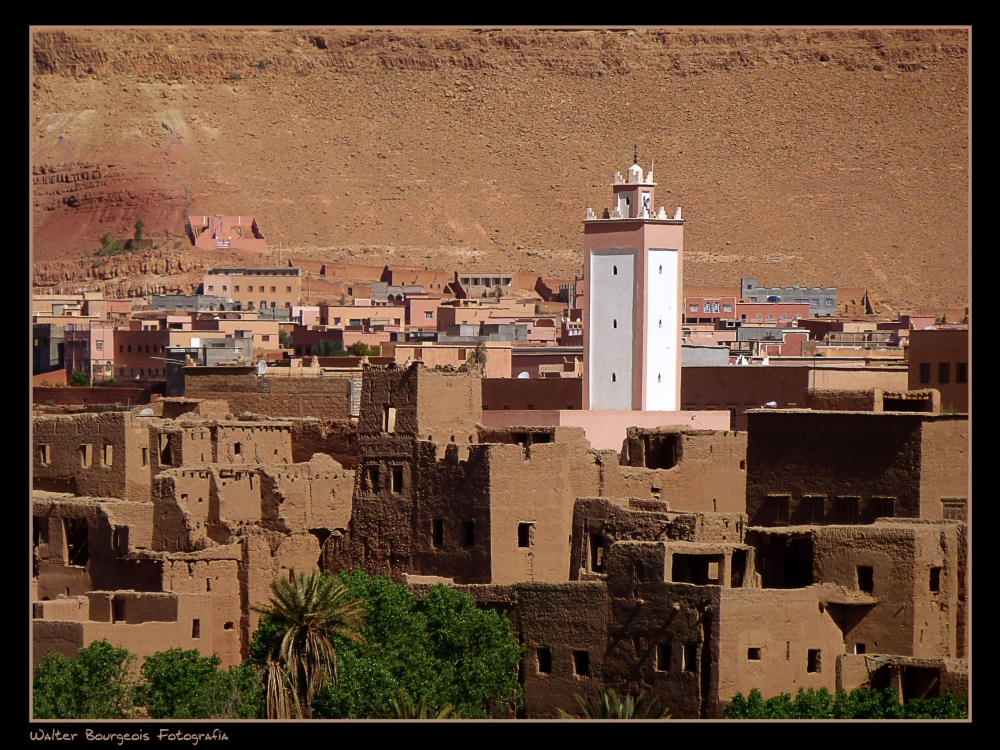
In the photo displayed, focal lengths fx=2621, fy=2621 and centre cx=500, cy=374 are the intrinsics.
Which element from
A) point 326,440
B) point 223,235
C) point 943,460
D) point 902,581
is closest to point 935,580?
point 902,581

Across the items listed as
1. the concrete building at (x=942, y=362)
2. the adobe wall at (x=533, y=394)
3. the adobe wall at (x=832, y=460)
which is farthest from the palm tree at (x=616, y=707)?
the adobe wall at (x=533, y=394)

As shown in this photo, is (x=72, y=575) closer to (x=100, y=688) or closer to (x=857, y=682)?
(x=100, y=688)

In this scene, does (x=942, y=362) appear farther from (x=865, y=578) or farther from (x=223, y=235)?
(x=223, y=235)

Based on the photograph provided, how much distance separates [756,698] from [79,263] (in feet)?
364

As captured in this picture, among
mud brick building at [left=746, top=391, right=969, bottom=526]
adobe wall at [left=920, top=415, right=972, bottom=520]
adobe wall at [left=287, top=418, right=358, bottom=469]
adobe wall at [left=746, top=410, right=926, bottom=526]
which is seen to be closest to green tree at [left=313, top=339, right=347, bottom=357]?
adobe wall at [left=287, top=418, right=358, bottom=469]

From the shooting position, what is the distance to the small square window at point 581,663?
30.0 m

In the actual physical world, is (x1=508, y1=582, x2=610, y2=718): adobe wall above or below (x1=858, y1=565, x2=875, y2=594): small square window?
below

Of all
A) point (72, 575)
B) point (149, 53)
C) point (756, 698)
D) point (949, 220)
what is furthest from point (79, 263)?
point (756, 698)

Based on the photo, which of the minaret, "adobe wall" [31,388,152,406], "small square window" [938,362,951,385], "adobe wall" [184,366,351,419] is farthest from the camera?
"adobe wall" [31,388,152,406]

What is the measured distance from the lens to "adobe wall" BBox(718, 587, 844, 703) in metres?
28.4

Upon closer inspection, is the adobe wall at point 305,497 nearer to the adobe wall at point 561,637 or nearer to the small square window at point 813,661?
the adobe wall at point 561,637

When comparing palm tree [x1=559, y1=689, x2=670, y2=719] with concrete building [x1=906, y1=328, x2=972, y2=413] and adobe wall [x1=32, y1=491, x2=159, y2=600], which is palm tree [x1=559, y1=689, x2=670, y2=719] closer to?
adobe wall [x1=32, y1=491, x2=159, y2=600]

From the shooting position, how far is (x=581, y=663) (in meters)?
30.1

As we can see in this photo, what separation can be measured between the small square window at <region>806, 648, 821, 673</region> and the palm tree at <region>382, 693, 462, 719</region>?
12.9 ft
